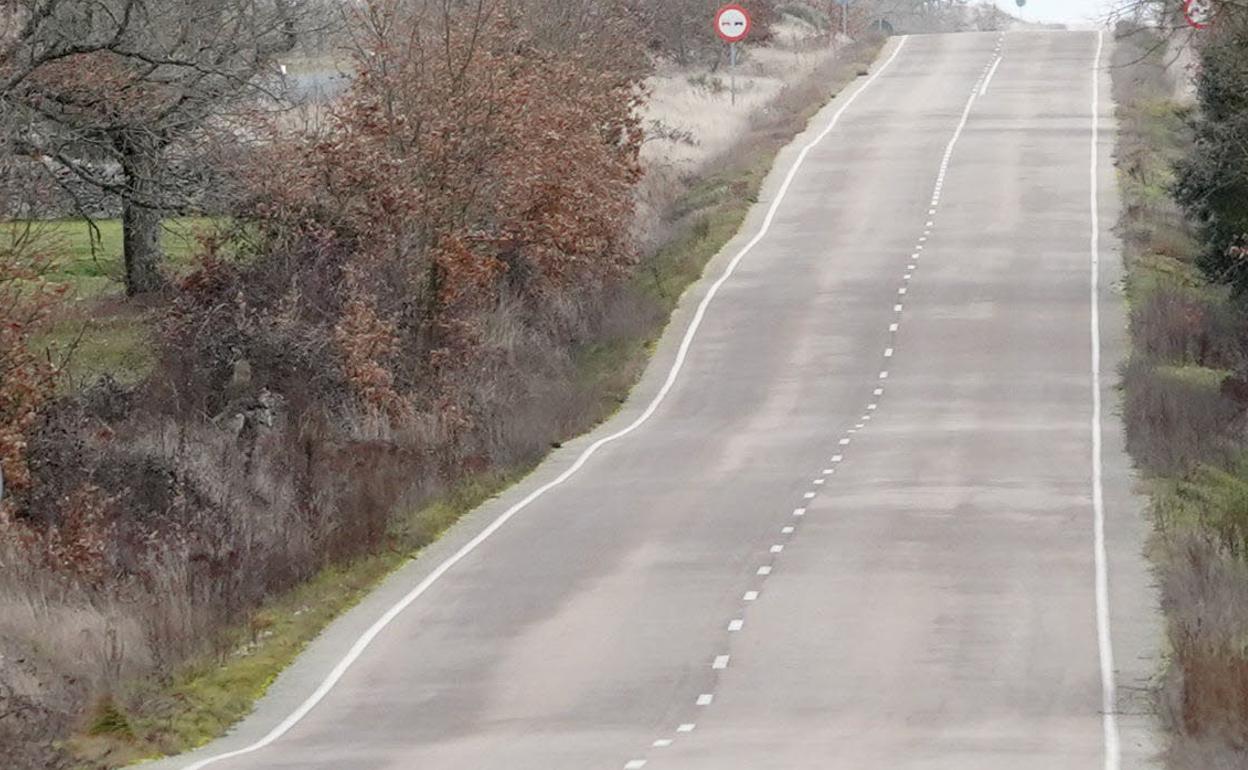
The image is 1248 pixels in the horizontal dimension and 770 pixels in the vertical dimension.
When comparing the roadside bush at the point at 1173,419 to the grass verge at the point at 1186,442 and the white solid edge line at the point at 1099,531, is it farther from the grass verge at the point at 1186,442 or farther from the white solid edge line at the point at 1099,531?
the white solid edge line at the point at 1099,531

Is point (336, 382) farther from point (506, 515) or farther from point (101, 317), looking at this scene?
point (101, 317)

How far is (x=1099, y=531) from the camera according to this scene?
26891mm

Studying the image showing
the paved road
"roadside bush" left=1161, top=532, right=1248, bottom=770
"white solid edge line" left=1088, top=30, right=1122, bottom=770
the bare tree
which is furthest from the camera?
the bare tree

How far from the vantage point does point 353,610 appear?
24.0 metres

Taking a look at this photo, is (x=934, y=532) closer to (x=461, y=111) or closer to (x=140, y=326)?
(x=461, y=111)

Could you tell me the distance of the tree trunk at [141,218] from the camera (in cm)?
3095

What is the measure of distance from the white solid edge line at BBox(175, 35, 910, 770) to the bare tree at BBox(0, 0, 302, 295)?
6171 millimetres

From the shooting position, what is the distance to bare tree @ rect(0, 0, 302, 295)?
28312mm

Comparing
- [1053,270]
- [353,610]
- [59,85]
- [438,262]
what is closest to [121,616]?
[353,610]

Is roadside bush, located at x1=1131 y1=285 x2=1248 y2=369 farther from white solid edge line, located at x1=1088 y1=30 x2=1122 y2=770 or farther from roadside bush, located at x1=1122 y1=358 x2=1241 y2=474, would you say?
roadside bush, located at x1=1122 y1=358 x2=1241 y2=474

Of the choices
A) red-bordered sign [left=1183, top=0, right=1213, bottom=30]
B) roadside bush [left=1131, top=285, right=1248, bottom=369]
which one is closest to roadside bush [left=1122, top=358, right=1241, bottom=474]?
roadside bush [left=1131, top=285, right=1248, bottom=369]

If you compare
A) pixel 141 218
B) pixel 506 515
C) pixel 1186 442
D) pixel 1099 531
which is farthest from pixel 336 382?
pixel 1099 531

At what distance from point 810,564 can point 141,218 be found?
17058mm

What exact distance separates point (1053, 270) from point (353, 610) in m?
25.7
